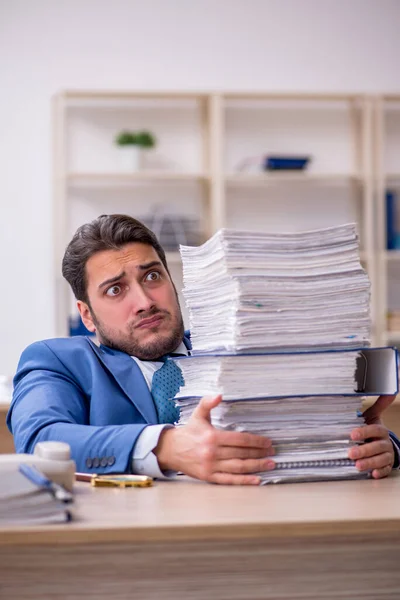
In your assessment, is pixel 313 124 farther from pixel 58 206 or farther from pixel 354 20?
pixel 58 206

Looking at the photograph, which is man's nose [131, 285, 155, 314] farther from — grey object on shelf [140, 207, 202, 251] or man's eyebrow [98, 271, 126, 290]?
grey object on shelf [140, 207, 202, 251]

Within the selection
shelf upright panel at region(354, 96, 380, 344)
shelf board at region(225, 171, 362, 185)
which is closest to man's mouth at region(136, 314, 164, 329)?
shelf board at region(225, 171, 362, 185)

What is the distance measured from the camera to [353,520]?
1.02 meters

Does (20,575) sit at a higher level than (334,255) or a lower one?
lower

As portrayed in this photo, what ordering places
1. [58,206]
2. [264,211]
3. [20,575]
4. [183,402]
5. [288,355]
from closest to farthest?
[20,575], [288,355], [183,402], [58,206], [264,211]

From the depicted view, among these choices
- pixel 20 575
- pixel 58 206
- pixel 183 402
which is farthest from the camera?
pixel 58 206

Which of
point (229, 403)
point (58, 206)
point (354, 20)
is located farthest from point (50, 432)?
point (354, 20)

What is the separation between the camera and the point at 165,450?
1.41 meters

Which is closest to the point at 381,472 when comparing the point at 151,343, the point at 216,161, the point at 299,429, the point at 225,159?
the point at 299,429

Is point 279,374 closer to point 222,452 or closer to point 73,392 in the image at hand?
point 222,452

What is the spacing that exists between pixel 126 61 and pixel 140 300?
368 centimetres

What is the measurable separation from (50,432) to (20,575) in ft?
1.69

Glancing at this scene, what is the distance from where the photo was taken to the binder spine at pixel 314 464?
1355mm

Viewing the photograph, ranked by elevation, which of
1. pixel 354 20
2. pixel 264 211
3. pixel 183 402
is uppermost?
pixel 354 20
